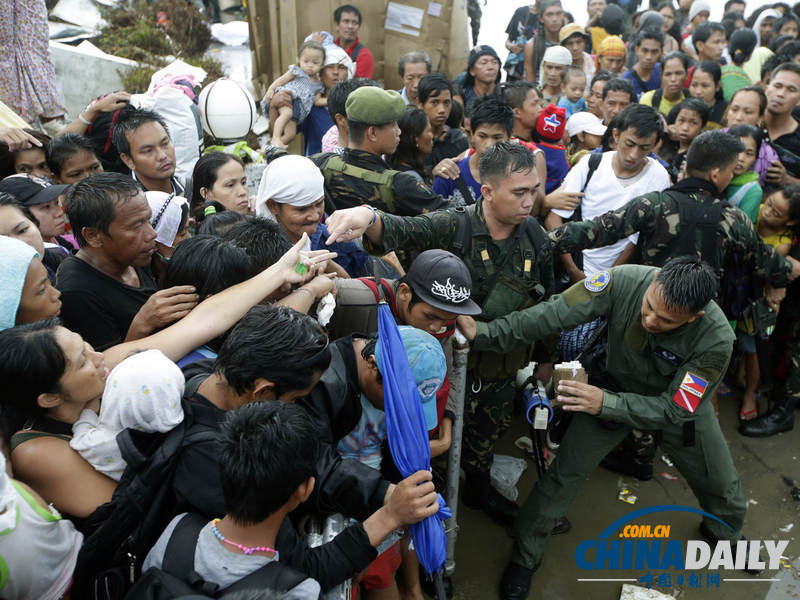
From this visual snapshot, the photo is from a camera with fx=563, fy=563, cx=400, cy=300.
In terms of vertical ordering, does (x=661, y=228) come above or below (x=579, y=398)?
above

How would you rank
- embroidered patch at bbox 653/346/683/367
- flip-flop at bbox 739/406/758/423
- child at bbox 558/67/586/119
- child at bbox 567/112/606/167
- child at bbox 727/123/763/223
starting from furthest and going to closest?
1. child at bbox 558/67/586/119
2. child at bbox 567/112/606/167
3. flip-flop at bbox 739/406/758/423
4. child at bbox 727/123/763/223
5. embroidered patch at bbox 653/346/683/367

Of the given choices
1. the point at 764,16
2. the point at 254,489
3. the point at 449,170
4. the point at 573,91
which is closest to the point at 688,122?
the point at 573,91

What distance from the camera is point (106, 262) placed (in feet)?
8.48

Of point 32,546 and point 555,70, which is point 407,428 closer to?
point 32,546

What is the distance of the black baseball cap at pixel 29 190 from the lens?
9.89 feet

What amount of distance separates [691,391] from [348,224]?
6.63 feet

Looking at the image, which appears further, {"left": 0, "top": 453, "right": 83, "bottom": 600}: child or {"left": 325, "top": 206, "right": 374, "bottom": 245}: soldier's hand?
{"left": 325, "top": 206, "right": 374, "bottom": 245}: soldier's hand

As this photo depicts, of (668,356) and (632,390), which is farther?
(632,390)

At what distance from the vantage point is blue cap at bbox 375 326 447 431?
2.18 m

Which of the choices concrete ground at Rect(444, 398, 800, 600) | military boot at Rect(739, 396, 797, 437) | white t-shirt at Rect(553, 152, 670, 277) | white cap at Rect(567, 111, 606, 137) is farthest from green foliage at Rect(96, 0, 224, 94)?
military boot at Rect(739, 396, 797, 437)

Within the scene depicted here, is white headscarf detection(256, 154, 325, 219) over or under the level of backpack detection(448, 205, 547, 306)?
over

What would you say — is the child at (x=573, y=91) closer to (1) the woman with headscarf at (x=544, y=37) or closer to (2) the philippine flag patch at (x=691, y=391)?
(1) the woman with headscarf at (x=544, y=37)

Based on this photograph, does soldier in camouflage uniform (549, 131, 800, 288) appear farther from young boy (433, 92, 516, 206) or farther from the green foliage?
the green foliage

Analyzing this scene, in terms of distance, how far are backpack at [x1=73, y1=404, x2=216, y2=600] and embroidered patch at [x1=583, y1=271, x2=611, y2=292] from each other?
2321mm
